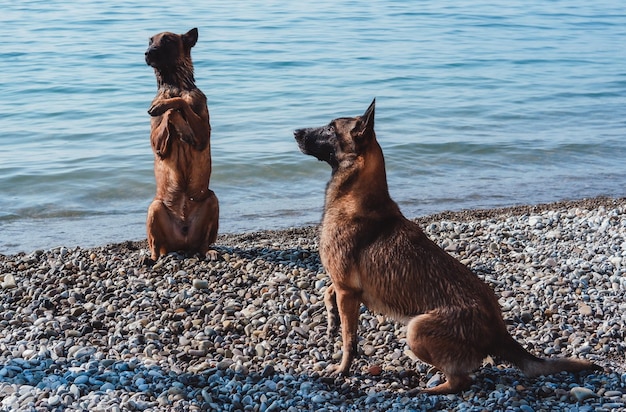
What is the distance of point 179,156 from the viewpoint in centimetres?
809

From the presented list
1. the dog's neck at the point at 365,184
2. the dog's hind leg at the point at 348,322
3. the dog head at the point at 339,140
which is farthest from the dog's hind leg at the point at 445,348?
the dog head at the point at 339,140

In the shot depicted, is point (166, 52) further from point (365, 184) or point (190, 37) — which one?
point (365, 184)

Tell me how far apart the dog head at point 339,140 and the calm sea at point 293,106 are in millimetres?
5179

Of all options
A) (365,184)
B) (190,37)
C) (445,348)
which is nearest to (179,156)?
(190,37)

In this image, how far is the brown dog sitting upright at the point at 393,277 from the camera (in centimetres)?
512

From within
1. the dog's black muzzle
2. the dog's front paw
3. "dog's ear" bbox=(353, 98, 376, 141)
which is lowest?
the dog's front paw

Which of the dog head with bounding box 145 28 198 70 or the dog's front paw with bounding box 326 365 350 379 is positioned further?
the dog head with bounding box 145 28 198 70

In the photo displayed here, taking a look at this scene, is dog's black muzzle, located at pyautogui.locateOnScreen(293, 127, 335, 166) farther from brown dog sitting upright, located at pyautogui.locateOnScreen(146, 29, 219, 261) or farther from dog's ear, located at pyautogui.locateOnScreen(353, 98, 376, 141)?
brown dog sitting upright, located at pyautogui.locateOnScreen(146, 29, 219, 261)

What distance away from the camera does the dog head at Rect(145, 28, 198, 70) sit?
7941mm

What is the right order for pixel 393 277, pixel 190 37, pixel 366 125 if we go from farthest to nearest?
pixel 190 37 → pixel 393 277 → pixel 366 125

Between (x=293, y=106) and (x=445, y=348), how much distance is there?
1267 centimetres

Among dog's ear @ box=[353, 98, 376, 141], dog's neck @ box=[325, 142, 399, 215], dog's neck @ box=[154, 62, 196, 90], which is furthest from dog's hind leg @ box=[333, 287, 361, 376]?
dog's neck @ box=[154, 62, 196, 90]

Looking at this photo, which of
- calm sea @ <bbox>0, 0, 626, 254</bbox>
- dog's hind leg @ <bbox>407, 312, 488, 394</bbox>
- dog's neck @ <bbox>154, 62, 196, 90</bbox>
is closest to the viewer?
dog's hind leg @ <bbox>407, 312, 488, 394</bbox>

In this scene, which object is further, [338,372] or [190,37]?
[190,37]
